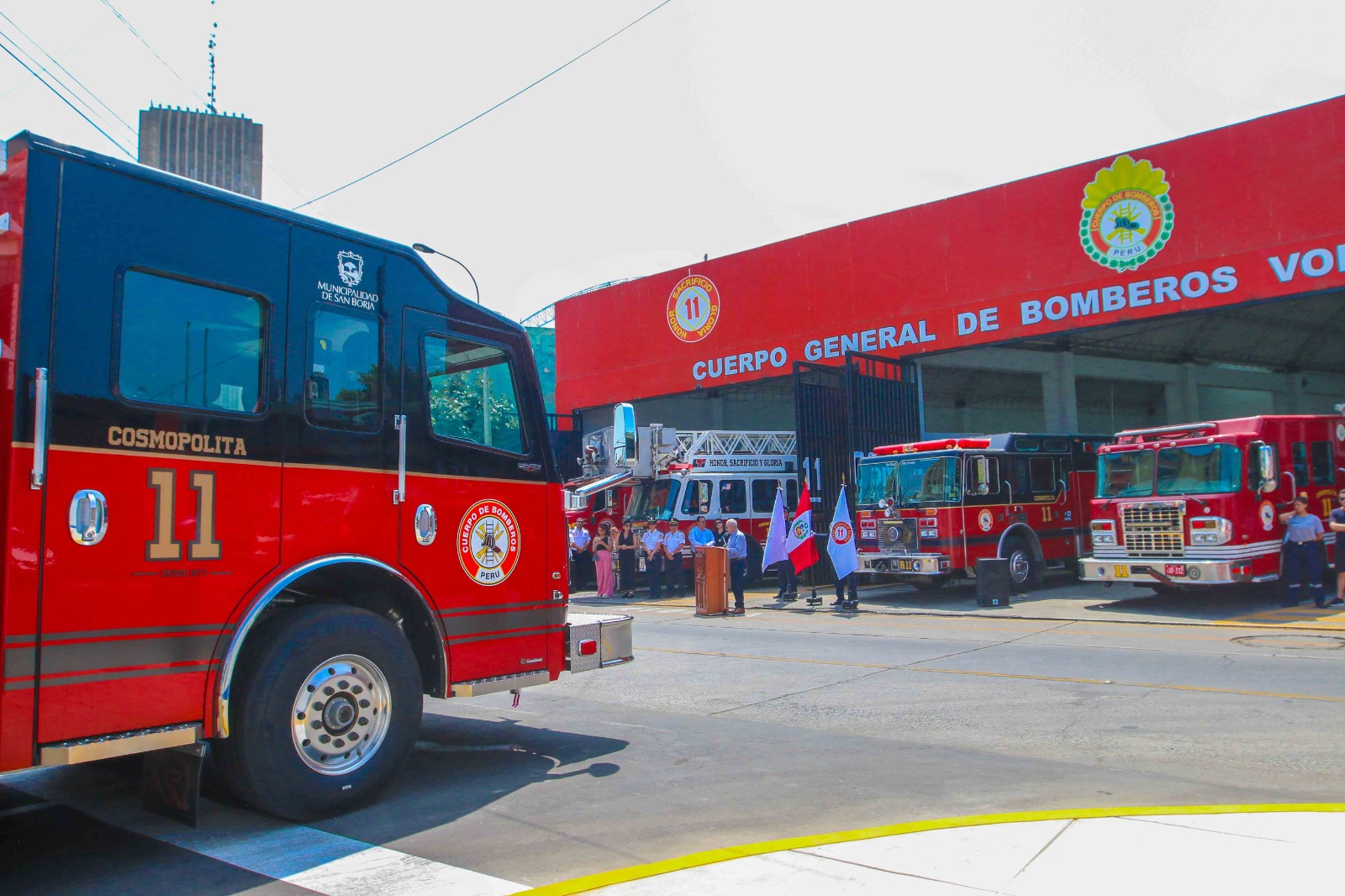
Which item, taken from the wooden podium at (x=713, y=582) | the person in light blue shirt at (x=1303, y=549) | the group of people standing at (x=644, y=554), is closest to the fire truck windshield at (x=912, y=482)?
the wooden podium at (x=713, y=582)

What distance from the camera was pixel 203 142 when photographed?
1653 cm

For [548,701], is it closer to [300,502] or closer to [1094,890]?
Answer: [300,502]

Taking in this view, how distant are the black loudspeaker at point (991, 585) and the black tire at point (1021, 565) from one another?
159 cm

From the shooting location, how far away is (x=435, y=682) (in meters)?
6.34

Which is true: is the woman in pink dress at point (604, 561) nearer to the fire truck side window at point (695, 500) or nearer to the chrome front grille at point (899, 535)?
the fire truck side window at point (695, 500)

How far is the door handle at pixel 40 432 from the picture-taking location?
4.48m

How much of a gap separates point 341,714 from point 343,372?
197cm

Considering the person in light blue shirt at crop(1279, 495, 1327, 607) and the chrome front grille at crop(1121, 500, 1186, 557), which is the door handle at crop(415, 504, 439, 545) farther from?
the person in light blue shirt at crop(1279, 495, 1327, 607)

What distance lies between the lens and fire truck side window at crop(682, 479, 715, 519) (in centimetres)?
2206

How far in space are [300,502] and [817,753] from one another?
3833 mm

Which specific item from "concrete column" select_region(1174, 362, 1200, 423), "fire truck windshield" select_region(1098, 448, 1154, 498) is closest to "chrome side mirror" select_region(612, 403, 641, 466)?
"fire truck windshield" select_region(1098, 448, 1154, 498)

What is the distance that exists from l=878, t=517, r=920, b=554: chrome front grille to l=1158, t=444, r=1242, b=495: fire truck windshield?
4.16 metres

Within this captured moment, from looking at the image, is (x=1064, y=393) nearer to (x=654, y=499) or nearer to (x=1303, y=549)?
(x=1303, y=549)

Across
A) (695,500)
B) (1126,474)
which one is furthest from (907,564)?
(695,500)
